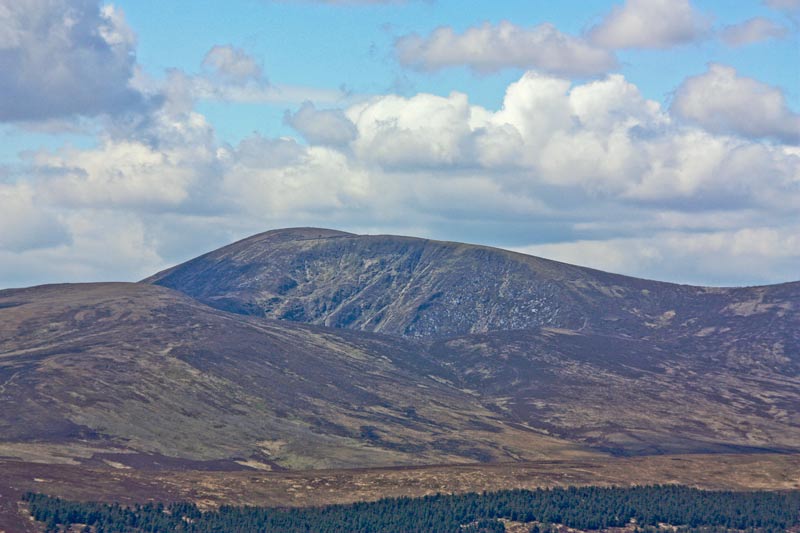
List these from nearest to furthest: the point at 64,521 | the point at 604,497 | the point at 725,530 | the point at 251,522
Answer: the point at 64,521, the point at 251,522, the point at 725,530, the point at 604,497

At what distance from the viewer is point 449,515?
7126 inches

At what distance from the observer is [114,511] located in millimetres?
165000

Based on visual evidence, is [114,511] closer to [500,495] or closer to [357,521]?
[357,521]

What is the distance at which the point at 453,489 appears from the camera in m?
198

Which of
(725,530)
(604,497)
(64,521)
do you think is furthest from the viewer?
(604,497)

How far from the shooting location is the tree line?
532ft

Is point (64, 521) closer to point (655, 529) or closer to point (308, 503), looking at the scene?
point (308, 503)

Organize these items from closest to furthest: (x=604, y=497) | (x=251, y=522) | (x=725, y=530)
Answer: (x=251, y=522) → (x=725, y=530) → (x=604, y=497)

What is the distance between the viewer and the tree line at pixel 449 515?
162250 millimetres

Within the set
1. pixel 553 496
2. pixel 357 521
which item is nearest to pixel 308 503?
pixel 357 521

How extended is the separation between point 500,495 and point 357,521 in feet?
94.7

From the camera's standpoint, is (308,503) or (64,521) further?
(308,503)

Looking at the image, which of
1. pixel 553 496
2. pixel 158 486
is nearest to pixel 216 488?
pixel 158 486

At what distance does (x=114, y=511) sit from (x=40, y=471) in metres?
22.5
